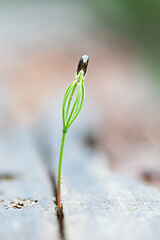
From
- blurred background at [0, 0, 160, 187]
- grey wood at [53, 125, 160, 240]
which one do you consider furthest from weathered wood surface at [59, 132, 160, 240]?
blurred background at [0, 0, 160, 187]

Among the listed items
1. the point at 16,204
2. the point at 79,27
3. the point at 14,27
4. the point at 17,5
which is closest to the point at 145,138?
the point at 16,204

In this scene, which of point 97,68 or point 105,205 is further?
point 97,68

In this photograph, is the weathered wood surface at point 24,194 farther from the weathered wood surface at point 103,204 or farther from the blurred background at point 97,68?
the blurred background at point 97,68

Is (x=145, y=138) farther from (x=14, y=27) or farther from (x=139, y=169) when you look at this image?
(x=14, y=27)

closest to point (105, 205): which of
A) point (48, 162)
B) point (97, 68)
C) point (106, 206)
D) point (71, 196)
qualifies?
point (106, 206)

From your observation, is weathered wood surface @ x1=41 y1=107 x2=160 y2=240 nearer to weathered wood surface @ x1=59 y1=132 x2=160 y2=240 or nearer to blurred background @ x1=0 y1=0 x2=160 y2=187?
weathered wood surface @ x1=59 y1=132 x2=160 y2=240

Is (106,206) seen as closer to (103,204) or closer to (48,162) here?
(103,204)
